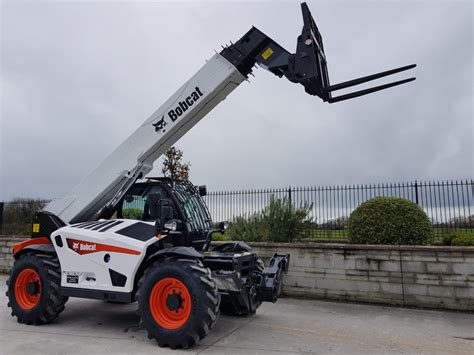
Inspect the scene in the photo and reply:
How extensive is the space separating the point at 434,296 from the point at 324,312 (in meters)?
2.11

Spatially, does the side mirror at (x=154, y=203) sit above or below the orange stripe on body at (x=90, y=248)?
above

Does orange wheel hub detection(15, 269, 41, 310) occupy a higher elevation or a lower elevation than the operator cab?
lower

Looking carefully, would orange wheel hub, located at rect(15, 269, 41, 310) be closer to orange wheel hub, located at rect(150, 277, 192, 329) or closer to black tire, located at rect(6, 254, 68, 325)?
black tire, located at rect(6, 254, 68, 325)

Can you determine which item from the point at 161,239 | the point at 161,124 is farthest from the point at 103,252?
the point at 161,124

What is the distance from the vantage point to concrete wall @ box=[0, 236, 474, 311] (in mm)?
7188

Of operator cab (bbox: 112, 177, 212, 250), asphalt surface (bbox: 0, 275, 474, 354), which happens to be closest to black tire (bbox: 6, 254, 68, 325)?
asphalt surface (bbox: 0, 275, 474, 354)

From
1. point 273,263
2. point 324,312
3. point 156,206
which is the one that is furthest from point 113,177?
point 324,312

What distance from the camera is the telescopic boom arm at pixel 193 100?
225 inches

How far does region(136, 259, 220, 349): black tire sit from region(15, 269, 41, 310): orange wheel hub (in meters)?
2.00

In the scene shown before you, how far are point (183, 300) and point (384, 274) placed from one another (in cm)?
447

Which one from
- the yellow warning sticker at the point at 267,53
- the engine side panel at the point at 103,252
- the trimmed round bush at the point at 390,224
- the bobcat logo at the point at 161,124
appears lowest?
the engine side panel at the point at 103,252

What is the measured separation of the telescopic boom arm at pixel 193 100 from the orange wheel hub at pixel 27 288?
3.14ft

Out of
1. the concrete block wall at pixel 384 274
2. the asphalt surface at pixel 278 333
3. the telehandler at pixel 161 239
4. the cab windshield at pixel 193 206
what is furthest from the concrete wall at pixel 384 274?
the cab windshield at pixel 193 206

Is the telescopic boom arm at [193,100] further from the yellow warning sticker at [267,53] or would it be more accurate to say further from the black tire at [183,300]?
the black tire at [183,300]
